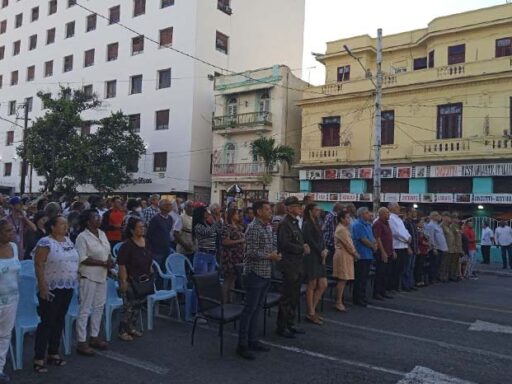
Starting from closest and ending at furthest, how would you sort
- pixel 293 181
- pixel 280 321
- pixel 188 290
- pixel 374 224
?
1. pixel 280 321
2. pixel 188 290
3. pixel 374 224
4. pixel 293 181

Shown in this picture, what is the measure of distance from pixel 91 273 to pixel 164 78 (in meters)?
29.2

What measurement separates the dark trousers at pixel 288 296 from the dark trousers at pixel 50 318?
9.07 feet

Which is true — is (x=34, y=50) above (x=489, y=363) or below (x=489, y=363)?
above

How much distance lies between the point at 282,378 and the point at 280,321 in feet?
5.39

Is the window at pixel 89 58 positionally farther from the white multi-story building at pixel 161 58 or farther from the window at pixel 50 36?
the window at pixel 50 36

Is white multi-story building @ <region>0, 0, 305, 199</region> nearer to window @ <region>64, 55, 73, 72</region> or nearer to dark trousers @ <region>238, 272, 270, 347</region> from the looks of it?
window @ <region>64, 55, 73, 72</region>

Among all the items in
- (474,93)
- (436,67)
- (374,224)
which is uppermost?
(436,67)

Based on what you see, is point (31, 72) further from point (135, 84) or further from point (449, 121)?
point (449, 121)

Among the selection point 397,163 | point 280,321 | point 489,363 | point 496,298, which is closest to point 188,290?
point 280,321

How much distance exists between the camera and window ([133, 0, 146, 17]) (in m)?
34.5

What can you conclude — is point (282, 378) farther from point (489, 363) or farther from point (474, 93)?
point (474, 93)

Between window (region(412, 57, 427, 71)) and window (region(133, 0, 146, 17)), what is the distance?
19.2m

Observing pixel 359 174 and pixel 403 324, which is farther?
pixel 359 174

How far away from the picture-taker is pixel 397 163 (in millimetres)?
23953
